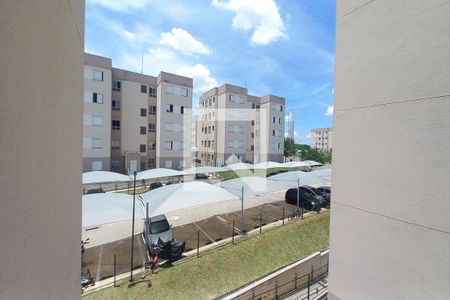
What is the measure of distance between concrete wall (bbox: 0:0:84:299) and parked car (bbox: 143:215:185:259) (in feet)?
21.5

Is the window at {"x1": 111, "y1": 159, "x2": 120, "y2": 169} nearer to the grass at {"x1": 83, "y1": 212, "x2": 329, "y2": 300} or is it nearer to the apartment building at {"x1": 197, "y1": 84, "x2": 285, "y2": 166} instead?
the apartment building at {"x1": 197, "y1": 84, "x2": 285, "y2": 166}

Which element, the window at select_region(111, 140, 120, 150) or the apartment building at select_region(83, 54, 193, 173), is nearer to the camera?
the apartment building at select_region(83, 54, 193, 173)

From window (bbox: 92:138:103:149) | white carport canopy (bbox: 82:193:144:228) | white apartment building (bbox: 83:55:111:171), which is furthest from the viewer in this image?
window (bbox: 92:138:103:149)

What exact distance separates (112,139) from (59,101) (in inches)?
1074

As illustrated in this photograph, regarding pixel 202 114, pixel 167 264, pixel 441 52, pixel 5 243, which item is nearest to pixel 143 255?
pixel 167 264

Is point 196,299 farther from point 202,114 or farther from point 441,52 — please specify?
point 202,114

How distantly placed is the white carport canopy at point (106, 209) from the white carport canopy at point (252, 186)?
5.65m

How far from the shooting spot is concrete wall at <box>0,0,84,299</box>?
119 cm

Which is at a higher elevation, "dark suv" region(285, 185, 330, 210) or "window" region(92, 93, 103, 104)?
"window" region(92, 93, 103, 104)

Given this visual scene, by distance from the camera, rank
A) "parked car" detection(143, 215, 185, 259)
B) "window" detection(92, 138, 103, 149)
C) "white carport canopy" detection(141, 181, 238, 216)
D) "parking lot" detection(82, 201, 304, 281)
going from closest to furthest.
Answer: "parking lot" detection(82, 201, 304, 281) → "parked car" detection(143, 215, 185, 259) → "white carport canopy" detection(141, 181, 238, 216) → "window" detection(92, 138, 103, 149)

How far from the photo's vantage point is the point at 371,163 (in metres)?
3.31

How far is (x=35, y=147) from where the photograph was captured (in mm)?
1615

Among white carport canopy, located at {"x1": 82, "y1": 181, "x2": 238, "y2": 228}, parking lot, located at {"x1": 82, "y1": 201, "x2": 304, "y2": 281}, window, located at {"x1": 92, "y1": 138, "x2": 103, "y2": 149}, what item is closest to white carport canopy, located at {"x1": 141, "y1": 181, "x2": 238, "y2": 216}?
white carport canopy, located at {"x1": 82, "y1": 181, "x2": 238, "y2": 228}

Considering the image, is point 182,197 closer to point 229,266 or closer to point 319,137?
point 229,266
